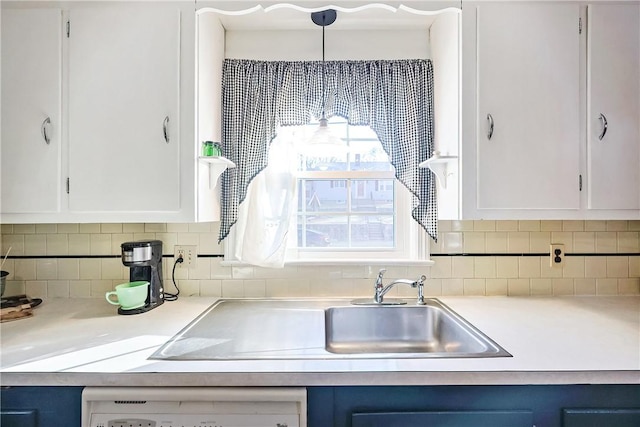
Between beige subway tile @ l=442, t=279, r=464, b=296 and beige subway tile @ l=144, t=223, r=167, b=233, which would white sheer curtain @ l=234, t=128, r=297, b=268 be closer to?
beige subway tile @ l=144, t=223, r=167, b=233

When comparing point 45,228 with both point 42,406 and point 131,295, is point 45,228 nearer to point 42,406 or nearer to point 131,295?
point 131,295

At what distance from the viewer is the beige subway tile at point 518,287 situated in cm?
171

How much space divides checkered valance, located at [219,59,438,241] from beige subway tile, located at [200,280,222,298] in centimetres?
25

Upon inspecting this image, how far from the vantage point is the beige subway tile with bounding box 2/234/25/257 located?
169cm

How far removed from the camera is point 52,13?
1.40 m

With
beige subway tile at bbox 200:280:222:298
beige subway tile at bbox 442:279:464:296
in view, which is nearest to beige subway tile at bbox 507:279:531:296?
beige subway tile at bbox 442:279:464:296

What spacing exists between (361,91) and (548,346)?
4.29 ft

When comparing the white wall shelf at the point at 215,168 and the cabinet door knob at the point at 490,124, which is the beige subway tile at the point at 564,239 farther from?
the white wall shelf at the point at 215,168

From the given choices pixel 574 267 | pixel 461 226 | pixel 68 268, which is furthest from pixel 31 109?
pixel 574 267

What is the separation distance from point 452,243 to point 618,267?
0.82 metres

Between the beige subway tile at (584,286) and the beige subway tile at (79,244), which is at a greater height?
the beige subway tile at (79,244)

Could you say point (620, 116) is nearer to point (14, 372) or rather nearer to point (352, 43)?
point (352, 43)

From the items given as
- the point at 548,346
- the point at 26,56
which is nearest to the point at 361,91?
the point at 548,346

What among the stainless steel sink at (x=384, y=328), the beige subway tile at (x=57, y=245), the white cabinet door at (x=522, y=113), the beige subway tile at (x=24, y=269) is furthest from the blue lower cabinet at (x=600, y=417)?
the beige subway tile at (x=24, y=269)
